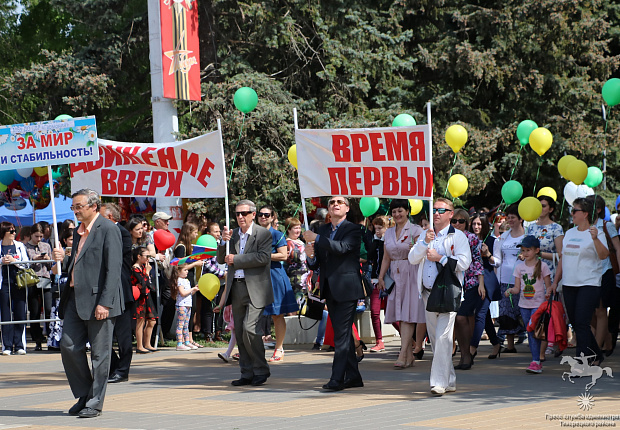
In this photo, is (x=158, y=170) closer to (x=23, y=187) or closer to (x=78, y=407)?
(x=78, y=407)

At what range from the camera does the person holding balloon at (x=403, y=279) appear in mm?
11484

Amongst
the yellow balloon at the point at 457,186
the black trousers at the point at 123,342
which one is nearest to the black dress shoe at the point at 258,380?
the black trousers at the point at 123,342

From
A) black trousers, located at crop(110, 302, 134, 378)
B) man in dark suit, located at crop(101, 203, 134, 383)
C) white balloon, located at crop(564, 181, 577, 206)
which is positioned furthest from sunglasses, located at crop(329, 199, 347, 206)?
white balloon, located at crop(564, 181, 577, 206)

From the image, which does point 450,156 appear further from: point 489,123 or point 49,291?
point 49,291

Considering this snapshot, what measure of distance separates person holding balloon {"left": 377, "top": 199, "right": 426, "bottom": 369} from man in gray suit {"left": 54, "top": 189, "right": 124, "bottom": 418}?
4145mm

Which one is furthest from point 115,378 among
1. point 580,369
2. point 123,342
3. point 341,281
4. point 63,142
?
point 580,369

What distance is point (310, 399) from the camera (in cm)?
900

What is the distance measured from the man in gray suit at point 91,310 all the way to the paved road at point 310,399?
11.7 inches

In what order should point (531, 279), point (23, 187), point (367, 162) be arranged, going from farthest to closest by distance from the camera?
point (23, 187)
point (531, 279)
point (367, 162)

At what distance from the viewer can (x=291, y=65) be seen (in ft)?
71.9

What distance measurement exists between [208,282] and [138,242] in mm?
1687

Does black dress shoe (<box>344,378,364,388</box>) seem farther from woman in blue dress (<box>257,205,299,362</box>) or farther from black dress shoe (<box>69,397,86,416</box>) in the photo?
black dress shoe (<box>69,397,86,416</box>)

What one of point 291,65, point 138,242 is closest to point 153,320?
point 138,242

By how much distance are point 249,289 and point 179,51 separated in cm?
906
